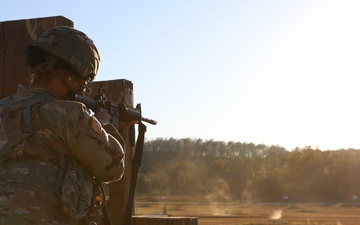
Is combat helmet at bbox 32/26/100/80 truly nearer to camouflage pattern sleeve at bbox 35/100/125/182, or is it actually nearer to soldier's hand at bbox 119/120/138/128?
camouflage pattern sleeve at bbox 35/100/125/182

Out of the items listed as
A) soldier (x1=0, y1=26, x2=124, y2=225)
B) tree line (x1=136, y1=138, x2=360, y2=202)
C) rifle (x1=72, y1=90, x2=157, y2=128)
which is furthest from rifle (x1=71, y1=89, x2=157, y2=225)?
tree line (x1=136, y1=138, x2=360, y2=202)

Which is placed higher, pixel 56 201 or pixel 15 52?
pixel 15 52

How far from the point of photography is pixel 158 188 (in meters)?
77.2

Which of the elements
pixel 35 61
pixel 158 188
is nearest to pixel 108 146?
pixel 35 61

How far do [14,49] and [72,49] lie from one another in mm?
877

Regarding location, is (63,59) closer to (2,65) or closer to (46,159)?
(46,159)

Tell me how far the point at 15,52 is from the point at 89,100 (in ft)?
2.32

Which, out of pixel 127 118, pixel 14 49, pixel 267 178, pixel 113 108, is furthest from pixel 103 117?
pixel 267 178

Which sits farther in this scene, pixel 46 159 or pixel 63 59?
pixel 63 59

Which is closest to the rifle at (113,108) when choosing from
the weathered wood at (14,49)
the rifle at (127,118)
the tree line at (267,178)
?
the rifle at (127,118)

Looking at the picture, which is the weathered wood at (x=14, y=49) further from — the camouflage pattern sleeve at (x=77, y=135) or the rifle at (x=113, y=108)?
the camouflage pattern sleeve at (x=77, y=135)

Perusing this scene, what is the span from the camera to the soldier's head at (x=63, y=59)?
3037 mm

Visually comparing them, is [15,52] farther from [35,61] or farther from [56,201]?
[56,201]

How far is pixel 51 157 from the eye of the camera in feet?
9.36
